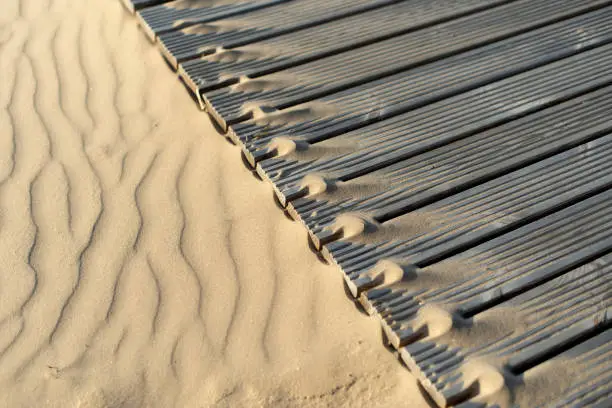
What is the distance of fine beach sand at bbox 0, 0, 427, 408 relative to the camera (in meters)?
2.23

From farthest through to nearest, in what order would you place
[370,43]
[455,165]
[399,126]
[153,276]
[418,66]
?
[370,43], [418,66], [399,126], [455,165], [153,276]

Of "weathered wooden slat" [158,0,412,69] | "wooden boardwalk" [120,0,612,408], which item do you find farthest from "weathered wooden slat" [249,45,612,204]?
"weathered wooden slat" [158,0,412,69]

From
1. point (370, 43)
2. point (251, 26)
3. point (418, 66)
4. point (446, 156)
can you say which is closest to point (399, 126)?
point (446, 156)

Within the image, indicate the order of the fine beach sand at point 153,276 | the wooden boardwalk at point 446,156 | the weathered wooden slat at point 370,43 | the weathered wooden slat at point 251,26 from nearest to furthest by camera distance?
the wooden boardwalk at point 446,156 → the fine beach sand at point 153,276 → the weathered wooden slat at point 370,43 → the weathered wooden slat at point 251,26

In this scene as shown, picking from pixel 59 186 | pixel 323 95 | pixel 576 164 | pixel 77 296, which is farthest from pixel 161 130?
pixel 576 164

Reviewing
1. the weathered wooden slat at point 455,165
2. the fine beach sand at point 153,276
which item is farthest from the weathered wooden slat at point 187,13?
the weathered wooden slat at point 455,165

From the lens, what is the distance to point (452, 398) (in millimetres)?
1994

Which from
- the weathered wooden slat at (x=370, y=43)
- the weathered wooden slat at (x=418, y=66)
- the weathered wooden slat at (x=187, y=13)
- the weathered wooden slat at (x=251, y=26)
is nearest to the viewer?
the weathered wooden slat at (x=418, y=66)

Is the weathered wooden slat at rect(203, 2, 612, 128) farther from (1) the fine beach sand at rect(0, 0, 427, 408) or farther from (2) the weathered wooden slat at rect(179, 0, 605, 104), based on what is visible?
(1) the fine beach sand at rect(0, 0, 427, 408)

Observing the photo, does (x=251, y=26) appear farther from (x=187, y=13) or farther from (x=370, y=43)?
(x=370, y=43)

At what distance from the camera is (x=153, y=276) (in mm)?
2525

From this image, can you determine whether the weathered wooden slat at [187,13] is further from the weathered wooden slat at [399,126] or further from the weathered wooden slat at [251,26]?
the weathered wooden slat at [399,126]

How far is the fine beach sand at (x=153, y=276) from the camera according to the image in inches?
88.0

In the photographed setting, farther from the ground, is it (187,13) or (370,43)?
(187,13)
